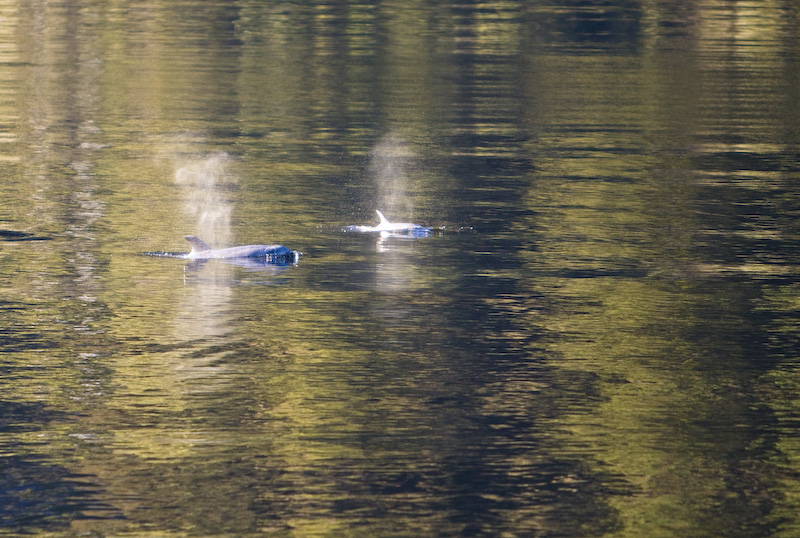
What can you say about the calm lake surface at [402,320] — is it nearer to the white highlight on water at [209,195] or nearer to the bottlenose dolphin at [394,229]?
the white highlight on water at [209,195]

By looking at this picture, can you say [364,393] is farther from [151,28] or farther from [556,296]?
[151,28]

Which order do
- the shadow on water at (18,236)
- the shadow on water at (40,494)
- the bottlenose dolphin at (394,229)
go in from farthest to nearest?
the bottlenose dolphin at (394,229) → the shadow on water at (18,236) → the shadow on water at (40,494)

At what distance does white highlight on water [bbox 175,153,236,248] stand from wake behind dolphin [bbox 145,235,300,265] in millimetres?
1558

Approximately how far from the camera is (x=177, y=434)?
19188mm

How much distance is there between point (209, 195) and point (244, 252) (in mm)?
8379

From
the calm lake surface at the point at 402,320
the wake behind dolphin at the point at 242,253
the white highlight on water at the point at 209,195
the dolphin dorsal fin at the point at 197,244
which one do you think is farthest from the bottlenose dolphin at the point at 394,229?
the dolphin dorsal fin at the point at 197,244

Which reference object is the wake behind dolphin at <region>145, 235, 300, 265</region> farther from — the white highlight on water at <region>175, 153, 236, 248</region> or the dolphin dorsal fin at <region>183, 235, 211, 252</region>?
the white highlight on water at <region>175, 153, 236, 248</region>

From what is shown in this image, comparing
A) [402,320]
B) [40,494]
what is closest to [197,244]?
[402,320]

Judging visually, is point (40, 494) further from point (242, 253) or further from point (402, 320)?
point (242, 253)

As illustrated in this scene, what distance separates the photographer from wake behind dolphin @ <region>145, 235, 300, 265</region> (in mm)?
29625

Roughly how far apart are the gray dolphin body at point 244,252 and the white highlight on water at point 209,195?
1.56 metres

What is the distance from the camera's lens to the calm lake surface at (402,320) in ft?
57.5

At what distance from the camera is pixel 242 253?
29781mm

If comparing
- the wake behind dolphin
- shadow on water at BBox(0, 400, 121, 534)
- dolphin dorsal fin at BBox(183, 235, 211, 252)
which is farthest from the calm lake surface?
dolphin dorsal fin at BBox(183, 235, 211, 252)
